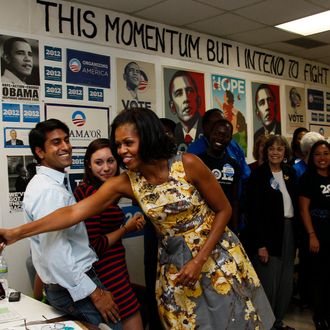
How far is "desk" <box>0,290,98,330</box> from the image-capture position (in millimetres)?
1579

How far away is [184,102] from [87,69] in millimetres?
1110

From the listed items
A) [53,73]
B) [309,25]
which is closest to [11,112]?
[53,73]

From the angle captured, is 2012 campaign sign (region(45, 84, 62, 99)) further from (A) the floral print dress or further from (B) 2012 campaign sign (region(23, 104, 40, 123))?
(A) the floral print dress

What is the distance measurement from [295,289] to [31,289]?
257 cm

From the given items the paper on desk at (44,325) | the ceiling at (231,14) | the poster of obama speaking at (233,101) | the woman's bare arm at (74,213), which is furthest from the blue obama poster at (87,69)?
the paper on desk at (44,325)

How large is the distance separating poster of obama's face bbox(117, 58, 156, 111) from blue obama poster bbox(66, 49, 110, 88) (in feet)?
0.46

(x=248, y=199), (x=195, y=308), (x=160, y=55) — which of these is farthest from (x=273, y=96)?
(x=195, y=308)

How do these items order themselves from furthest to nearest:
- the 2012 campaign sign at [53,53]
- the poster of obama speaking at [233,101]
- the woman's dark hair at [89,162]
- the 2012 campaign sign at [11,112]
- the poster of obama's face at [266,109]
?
1. the poster of obama's face at [266,109]
2. the poster of obama speaking at [233,101]
3. the 2012 campaign sign at [53,53]
4. the 2012 campaign sign at [11,112]
5. the woman's dark hair at [89,162]

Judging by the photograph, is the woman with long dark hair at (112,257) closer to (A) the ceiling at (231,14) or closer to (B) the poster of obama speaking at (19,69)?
(B) the poster of obama speaking at (19,69)

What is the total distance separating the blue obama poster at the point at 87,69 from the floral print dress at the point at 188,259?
1.67 metres

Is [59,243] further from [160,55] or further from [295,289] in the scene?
[295,289]

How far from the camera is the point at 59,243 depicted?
5.19 ft

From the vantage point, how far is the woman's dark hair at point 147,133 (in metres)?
1.61

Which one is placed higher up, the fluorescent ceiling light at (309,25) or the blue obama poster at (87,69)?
the fluorescent ceiling light at (309,25)
